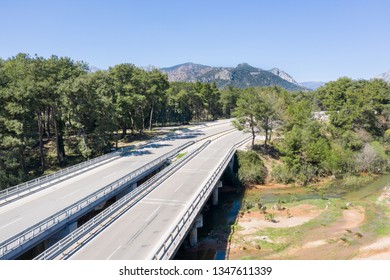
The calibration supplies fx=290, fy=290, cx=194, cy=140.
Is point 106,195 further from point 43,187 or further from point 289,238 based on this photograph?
point 289,238

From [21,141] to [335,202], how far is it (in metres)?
43.3

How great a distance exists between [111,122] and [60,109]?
8.35 meters

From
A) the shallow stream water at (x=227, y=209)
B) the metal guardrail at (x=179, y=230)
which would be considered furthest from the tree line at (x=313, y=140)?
the metal guardrail at (x=179, y=230)

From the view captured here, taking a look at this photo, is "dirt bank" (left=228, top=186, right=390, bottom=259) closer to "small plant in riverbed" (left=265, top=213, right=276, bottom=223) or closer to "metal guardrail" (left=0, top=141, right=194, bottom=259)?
"small plant in riverbed" (left=265, top=213, right=276, bottom=223)

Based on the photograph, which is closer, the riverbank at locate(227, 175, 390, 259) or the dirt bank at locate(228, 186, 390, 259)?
the dirt bank at locate(228, 186, 390, 259)

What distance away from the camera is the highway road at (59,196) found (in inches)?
931

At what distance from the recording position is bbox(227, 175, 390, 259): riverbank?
26.4m

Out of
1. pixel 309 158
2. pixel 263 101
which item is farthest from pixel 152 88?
pixel 309 158

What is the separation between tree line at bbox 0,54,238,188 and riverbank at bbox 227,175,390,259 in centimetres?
2863

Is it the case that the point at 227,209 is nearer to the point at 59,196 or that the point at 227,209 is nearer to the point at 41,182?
the point at 59,196

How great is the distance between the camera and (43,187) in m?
32.8

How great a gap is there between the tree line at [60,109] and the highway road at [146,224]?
19135mm

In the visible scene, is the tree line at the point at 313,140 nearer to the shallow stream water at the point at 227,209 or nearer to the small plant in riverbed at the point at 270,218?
the shallow stream water at the point at 227,209

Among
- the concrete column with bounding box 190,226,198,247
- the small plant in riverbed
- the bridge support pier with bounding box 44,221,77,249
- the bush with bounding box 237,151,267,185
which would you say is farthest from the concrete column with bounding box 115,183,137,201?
the bush with bounding box 237,151,267,185
